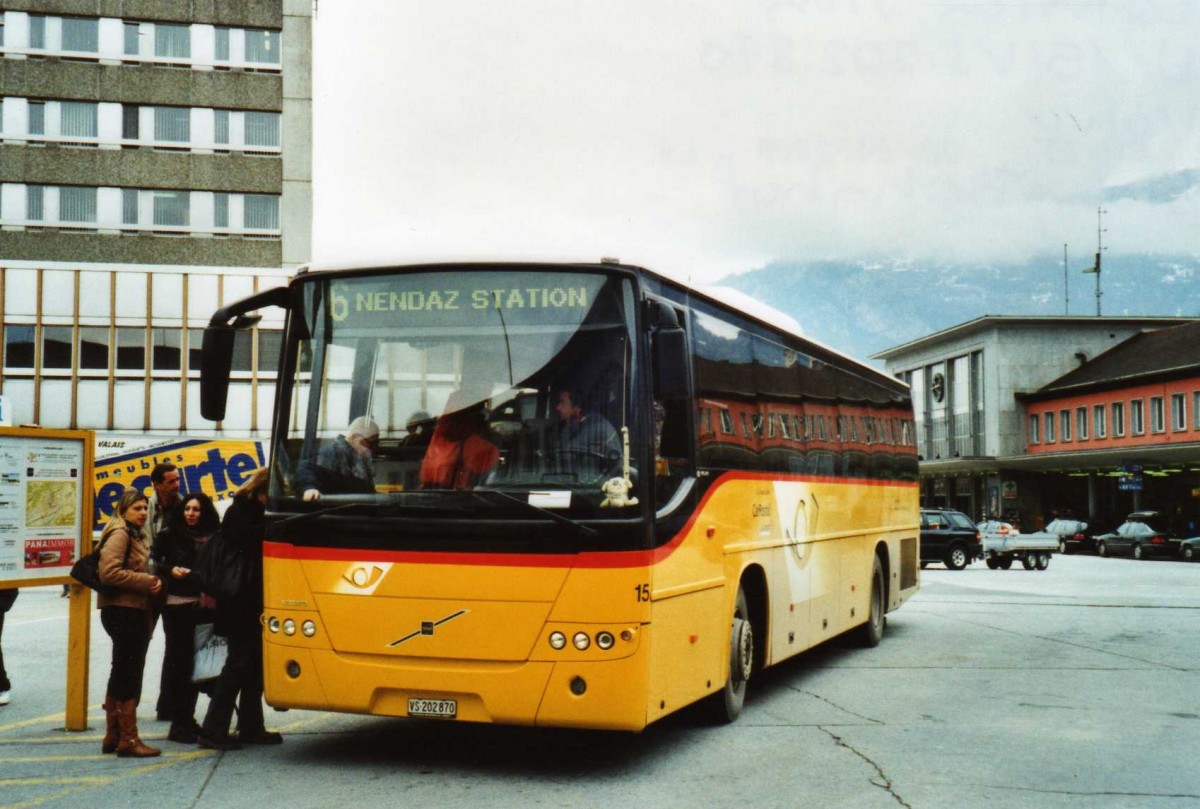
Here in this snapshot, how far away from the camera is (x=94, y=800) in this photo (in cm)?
708

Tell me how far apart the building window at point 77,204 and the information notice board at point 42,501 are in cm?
4291

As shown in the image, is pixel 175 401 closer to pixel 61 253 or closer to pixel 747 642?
pixel 61 253

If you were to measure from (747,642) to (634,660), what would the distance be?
8.02ft

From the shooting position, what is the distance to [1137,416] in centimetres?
6525

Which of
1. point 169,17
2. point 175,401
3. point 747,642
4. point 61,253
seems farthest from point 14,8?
point 747,642

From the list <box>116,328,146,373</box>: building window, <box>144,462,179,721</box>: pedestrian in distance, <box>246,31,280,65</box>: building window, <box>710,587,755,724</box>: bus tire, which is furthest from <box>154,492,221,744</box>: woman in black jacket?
<box>246,31,280,65</box>: building window

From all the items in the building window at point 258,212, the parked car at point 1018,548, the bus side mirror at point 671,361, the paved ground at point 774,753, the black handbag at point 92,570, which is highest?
the building window at point 258,212

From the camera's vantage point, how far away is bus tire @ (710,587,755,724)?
9375mm

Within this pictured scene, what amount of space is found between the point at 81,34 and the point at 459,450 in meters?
47.3

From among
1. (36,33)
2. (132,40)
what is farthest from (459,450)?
(36,33)

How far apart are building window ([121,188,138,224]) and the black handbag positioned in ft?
144

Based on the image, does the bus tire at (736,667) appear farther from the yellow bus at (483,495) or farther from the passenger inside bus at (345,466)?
the passenger inside bus at (345,466)

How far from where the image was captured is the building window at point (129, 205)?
49.5m

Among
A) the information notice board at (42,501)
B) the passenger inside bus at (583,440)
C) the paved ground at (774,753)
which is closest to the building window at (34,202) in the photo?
the paved ground at (774,753)
